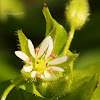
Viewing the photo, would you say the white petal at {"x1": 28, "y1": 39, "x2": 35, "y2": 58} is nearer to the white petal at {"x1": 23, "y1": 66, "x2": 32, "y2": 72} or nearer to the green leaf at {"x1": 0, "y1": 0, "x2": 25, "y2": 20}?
the white petal at {"x1": 23, "y1": 66, "x2": 32, "y2": 72}

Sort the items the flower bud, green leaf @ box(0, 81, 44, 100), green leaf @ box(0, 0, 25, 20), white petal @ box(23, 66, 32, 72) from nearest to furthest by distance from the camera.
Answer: white petal @ box(23, 66, 32, 72) < green leaf @ box(0, 81, 44, 100) < the flower bud < green leaf @ box(0, 0, 25, 20)

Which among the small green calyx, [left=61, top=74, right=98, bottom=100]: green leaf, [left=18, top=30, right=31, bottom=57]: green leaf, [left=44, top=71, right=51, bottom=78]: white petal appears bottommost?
[left=61, top=74, right=98, bottom=100]: green leaf

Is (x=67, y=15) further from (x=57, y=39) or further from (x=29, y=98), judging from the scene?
(x=29, y=98)

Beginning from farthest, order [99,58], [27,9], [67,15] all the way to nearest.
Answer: [27,9] < [99,58] < [67,15]

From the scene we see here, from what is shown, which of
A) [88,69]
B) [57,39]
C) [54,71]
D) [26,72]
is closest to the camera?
[26,72]

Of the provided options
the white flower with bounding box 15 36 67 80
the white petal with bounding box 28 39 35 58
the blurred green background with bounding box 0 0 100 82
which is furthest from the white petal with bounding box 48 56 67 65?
the blurred green background with bounding box 0 0 100 82

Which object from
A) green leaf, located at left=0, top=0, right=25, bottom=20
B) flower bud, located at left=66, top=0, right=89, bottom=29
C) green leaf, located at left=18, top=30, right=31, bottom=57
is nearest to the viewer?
green leaf, located at left=18, top=30, right=31, bottom=57

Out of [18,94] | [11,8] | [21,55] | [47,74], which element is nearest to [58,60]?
[47,74]

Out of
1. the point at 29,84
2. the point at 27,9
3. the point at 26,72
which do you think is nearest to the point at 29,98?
the point at 29,84
